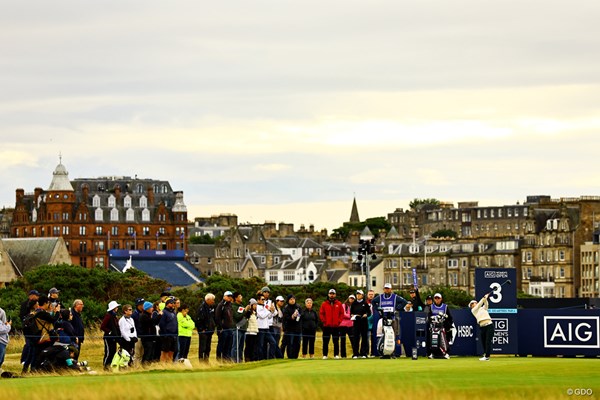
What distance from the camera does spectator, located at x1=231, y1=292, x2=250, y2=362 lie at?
45000 millimetres

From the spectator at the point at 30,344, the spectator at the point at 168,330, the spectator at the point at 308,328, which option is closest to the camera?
the spectator at the point at 30,344

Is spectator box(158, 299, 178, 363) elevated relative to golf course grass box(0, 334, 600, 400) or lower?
elevated

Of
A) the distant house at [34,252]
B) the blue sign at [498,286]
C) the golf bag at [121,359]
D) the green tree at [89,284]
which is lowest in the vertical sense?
the golf bag at [121,359]

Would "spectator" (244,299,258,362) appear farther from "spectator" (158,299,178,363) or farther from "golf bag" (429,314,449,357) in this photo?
"golf bag" (429,314,449,357)

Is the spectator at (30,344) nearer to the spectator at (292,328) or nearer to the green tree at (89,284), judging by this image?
the spectator at (292,328)

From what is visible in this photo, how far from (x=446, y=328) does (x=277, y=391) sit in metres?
11.7

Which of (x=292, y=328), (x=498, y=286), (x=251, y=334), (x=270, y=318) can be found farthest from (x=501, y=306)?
(x=251, y=334)

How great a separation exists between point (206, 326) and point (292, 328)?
3302 mm

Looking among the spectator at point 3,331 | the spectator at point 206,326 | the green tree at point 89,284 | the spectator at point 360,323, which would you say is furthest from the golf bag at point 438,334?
the green tree at point 89,284

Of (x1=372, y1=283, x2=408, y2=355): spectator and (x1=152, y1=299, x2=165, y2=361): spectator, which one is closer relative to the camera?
(x1=152, y1=299, x2=165, y2=361): spectator

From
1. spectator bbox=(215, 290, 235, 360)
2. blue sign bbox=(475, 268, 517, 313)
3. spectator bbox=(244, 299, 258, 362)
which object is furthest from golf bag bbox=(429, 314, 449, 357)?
spectator bbox=(215, 290, 235, 360)

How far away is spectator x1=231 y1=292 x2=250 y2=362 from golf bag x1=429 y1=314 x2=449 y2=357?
4.60 metres

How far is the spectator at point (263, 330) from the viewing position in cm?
4541

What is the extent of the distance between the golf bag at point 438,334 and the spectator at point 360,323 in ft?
7.16
